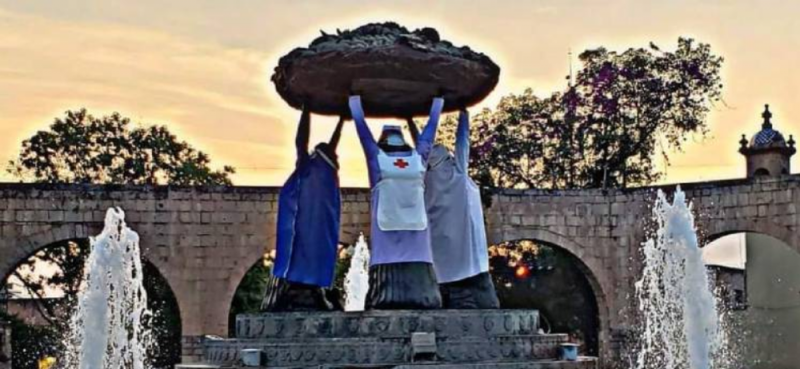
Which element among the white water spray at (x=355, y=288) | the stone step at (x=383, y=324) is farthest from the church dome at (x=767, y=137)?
the stone step at (x=383, y=324)

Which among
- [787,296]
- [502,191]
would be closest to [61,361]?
[502,191]

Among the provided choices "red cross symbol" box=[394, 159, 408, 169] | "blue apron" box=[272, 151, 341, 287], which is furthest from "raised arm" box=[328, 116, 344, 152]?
"red cross symbol" box=[394, 159, 408, 169]

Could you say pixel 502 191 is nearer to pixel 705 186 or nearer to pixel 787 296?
pixel 705 186

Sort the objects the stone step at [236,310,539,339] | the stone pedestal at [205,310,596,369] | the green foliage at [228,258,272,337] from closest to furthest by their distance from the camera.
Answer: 1. the stone pedestal at [205,310,596,369]
2. the stone step at [236,310,539,339]
3. the green foliage at [228,258,272,337]

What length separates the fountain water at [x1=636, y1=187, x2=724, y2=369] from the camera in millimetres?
16562

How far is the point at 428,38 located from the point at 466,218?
1.51m

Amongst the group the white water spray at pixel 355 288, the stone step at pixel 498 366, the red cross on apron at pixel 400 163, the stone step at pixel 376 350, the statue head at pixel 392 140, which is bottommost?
the stone step at pixel 498 366

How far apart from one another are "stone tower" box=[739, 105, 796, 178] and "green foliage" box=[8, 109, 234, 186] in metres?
10.4

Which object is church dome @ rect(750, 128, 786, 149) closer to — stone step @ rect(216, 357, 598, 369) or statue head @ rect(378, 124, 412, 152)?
statue head @ rect(378, 124, 412, 152)

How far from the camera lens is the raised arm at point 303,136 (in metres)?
11.2

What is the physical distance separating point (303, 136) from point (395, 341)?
2.42 m

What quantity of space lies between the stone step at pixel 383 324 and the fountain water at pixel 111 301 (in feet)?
18.3

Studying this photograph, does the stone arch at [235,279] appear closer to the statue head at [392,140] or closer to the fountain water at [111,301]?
the fountain water at [111,301]

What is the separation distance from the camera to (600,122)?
81.2ft
